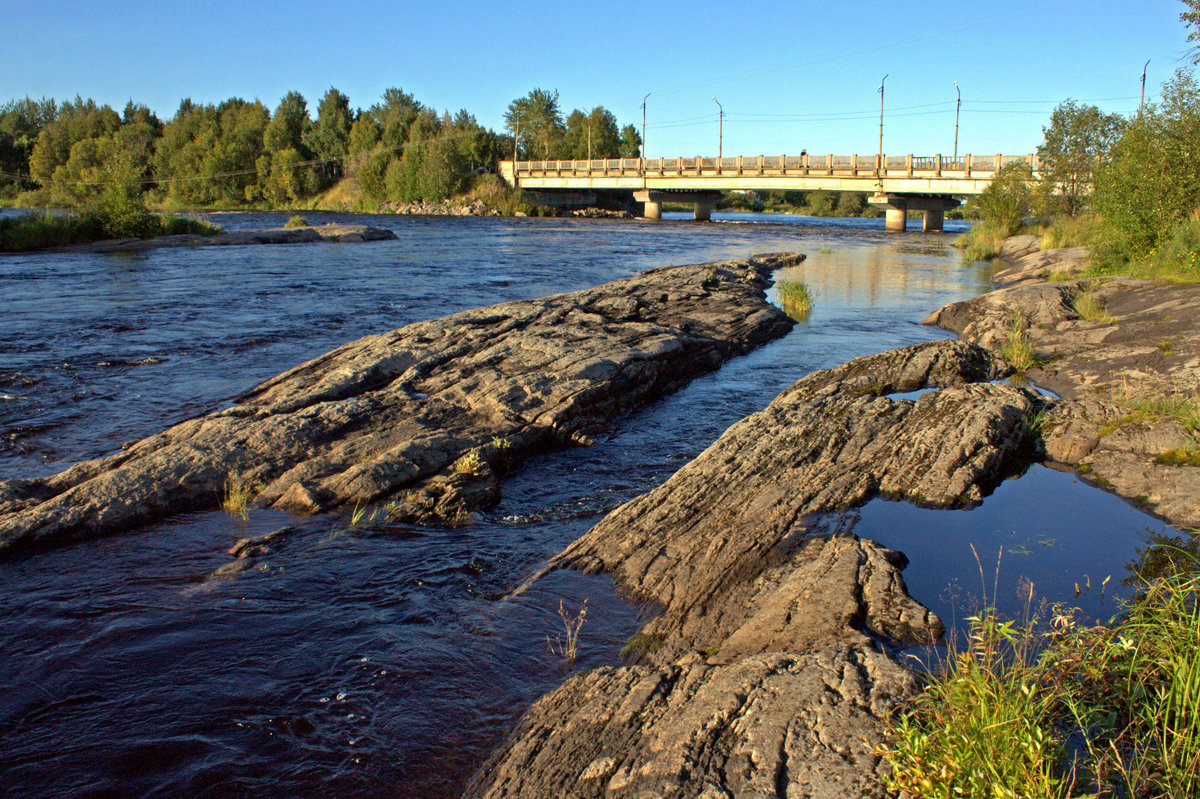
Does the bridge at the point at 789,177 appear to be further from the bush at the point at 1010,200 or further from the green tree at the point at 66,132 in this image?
the green tree at the point at 66,132

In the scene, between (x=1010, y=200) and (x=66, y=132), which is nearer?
(x=1010, y=200)

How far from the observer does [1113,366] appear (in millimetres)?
11156

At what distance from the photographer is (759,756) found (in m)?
3.44

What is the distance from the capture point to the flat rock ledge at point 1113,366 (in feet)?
24.5

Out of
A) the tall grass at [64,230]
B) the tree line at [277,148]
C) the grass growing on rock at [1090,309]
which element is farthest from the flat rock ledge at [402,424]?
the tree line at [277,148]

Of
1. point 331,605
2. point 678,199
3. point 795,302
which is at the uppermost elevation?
point 678,199

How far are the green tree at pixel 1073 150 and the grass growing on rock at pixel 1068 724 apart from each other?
35821mm

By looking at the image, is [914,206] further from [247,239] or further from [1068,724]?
[1068,724]

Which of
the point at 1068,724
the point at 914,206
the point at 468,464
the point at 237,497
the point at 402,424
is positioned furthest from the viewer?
the point at 914,206

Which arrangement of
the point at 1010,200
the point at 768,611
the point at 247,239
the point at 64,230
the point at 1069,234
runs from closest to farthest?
the point at 768,611 → the point at 1069,234 → the point at 64,230 → the point at 1010,200 → the point at 247,239

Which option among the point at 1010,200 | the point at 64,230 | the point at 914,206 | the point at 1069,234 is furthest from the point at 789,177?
the point at 64,230

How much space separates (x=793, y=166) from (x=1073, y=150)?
29.1 metres

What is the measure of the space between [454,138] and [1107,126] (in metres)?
68.7

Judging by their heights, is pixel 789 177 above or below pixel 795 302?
above
